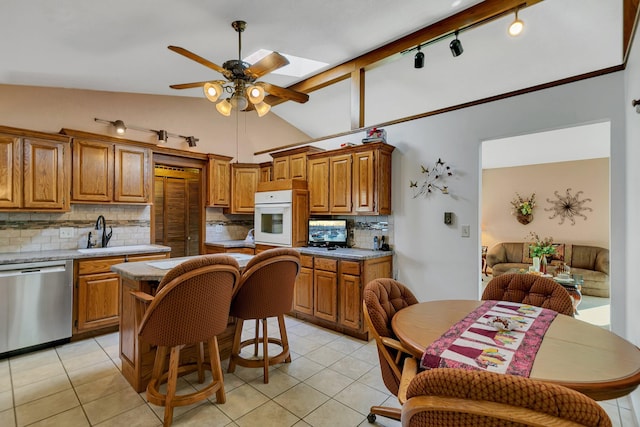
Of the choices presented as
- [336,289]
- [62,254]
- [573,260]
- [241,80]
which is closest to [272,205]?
[336,289]

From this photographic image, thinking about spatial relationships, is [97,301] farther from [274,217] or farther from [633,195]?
[633,195]

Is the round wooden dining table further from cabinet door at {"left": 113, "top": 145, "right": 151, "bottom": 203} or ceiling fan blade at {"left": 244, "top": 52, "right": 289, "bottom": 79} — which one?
cabinet door at {"left": 113, "top": 145, "right": 151, "bottom": 203}

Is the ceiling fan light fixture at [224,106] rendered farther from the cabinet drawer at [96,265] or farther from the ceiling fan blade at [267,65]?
the cabinet drawer at [96,265]

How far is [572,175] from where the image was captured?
20.2 feet

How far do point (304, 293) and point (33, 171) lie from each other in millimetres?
3203

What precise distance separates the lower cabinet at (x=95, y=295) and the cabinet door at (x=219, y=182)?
168 cm

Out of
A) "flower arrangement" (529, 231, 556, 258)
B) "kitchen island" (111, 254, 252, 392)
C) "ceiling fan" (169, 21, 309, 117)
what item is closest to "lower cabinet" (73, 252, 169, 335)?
"kitchen island" (111, 254, 252, 392)

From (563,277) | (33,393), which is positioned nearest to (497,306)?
(563,277)

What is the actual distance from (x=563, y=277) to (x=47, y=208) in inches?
243

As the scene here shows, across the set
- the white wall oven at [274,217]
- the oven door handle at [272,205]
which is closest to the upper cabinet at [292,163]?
the white wall oven at [274,217]

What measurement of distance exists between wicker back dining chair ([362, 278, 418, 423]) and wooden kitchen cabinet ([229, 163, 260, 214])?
359 cm

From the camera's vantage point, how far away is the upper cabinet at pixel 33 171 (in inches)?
119

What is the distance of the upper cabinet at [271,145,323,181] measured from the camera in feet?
14.2

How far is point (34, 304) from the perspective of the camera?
9.57 ft
